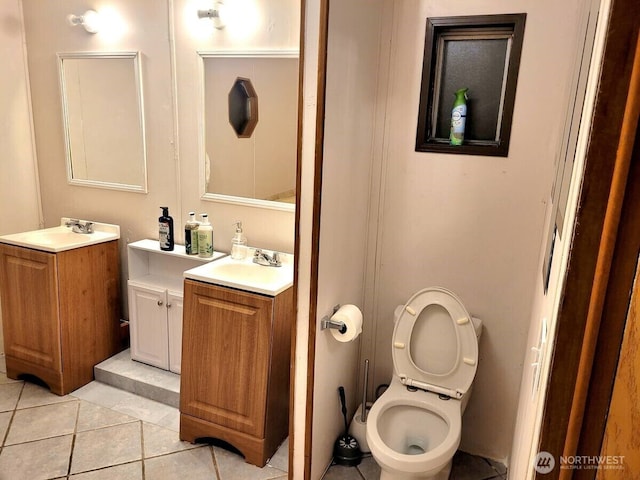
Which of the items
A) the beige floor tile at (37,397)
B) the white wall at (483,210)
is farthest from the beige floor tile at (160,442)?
the white wall at (483,210)

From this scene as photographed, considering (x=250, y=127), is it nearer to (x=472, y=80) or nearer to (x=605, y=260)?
(x=472, y=80)

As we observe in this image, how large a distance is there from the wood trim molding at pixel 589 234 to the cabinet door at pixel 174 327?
234 cm

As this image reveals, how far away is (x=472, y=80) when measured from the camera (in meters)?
2.06

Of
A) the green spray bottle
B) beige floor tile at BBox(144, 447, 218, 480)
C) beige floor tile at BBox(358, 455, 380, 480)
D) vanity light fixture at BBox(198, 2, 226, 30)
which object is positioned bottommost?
beige floor tile at BBox(144, 447, 218, 480)

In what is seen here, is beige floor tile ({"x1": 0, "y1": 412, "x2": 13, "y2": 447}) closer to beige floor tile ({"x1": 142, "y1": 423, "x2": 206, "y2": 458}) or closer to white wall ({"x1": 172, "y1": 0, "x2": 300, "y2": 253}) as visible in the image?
beige floor tile ({"x1": 142, "y1": 423, "x2": 206, "y2": 458})

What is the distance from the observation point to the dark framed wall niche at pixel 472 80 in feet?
6.41

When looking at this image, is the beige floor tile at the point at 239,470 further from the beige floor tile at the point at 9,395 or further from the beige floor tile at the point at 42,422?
the beige floor tile at the point at 9,395

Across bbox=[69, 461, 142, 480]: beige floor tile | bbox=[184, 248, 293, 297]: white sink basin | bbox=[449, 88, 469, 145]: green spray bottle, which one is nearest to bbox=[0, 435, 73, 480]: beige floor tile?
bbox=[69, 461, 142, 480]: beige floor tile

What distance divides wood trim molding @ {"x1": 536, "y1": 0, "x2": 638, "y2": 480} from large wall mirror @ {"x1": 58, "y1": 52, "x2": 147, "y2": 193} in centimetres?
267

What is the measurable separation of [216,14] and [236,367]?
179 cm

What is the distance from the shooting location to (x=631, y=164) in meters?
0.55

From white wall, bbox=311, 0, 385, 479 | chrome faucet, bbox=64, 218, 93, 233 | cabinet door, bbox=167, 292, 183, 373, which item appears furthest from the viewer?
chrome faucet, bbox=64, 218, 93, 233

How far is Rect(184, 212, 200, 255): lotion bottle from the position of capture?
103 inches

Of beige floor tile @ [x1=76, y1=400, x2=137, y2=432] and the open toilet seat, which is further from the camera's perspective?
beige floor tile @ [x1=76, y1=400, x2=137, y2=432]
